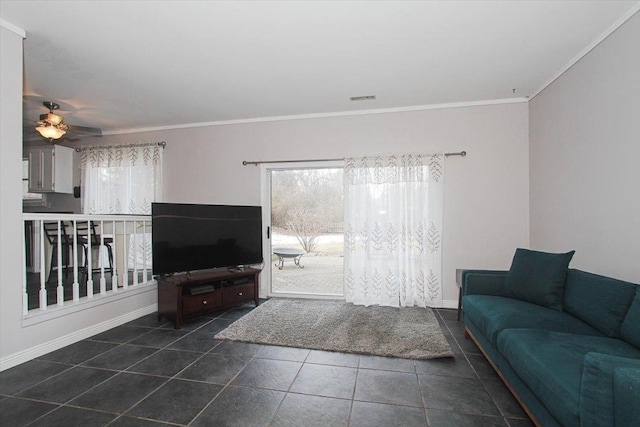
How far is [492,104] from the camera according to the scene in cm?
383

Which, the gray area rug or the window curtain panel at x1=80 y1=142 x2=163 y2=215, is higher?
the window curtain panel at x1=80 y1=142 x2=163 y2=215

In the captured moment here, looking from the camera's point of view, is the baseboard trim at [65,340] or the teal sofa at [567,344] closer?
the teal sofa at [567,344]

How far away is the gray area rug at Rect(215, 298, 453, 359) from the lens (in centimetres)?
276

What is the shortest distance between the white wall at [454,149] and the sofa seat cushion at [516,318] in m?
1.38

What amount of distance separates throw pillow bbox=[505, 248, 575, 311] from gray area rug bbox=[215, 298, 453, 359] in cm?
80

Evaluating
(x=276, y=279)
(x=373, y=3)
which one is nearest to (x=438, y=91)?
(x=373, y=3)

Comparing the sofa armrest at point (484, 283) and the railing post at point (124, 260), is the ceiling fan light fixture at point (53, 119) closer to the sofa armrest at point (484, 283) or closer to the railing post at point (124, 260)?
the railing post at point (124, 260)

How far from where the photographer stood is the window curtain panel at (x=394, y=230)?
390 centimetres

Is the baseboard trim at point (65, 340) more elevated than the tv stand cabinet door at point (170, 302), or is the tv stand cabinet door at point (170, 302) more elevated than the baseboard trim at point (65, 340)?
the tv stand cabinet door at point (170, 302)

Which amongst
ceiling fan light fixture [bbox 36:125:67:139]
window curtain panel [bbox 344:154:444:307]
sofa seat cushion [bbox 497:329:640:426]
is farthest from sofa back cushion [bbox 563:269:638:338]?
ceiling fan light fixture [bbox 36:125:67:139]

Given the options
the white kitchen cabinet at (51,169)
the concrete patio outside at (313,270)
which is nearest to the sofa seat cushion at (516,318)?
the concrete patio outside at (313,270)

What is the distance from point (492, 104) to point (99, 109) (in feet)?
16.7

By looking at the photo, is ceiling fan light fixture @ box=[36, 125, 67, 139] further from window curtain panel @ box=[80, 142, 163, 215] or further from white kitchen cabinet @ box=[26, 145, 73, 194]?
white kitchen cabinet @ box=[26, 145, 73, 194]

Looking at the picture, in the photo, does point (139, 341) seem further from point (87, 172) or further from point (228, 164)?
point (87, 172)
